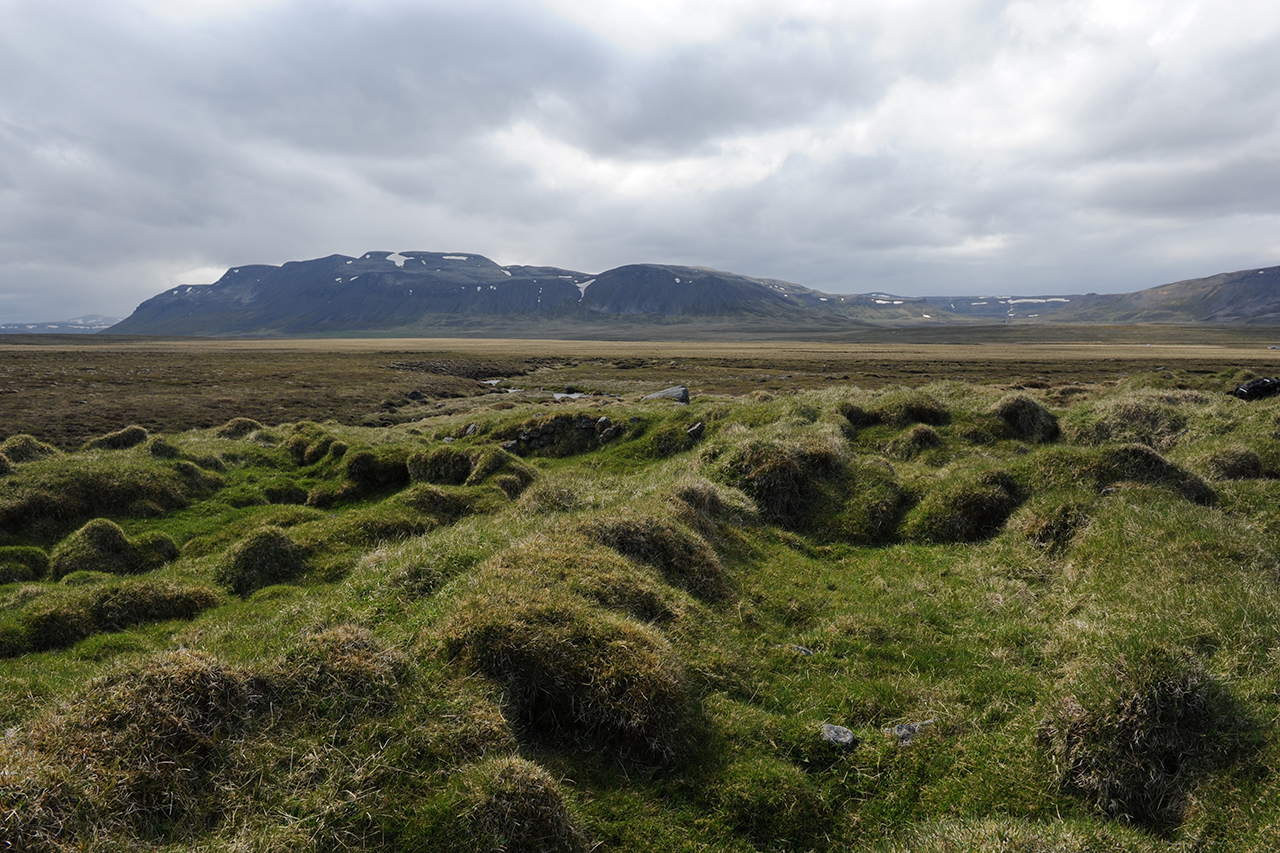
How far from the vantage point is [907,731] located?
350 inches

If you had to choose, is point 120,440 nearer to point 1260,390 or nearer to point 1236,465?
point 1236,465

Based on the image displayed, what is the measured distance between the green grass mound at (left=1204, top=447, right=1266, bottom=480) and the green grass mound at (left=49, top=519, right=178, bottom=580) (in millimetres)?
32781

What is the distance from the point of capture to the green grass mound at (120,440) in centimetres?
3044

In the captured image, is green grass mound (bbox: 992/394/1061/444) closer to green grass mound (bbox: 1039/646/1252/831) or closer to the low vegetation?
the low vegetation

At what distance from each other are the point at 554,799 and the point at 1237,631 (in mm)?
10199

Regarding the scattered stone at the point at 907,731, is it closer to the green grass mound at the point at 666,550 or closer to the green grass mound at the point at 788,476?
the green grass mound at the point at 666,550

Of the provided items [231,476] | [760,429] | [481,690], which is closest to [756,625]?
[481,690]

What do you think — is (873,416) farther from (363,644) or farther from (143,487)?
(143,487)

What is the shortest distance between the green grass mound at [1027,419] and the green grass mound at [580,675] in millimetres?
22362

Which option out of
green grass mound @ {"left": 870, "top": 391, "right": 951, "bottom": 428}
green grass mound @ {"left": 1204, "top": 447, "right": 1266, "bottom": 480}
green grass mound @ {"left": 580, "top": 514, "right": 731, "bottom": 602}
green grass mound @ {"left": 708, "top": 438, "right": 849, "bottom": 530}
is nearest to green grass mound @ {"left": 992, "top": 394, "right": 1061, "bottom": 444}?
green grass mound @ {"left": 870, "top": 391, "right": 951, "bottom": 428}

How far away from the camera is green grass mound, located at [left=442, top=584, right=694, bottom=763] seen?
808 centimetres

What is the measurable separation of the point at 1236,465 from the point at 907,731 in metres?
17.5

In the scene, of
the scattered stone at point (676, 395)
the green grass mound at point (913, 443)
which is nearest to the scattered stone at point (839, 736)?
the green grass mound at point (913, 443)

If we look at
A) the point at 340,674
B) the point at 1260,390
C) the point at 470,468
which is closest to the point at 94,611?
the point at 340,674
